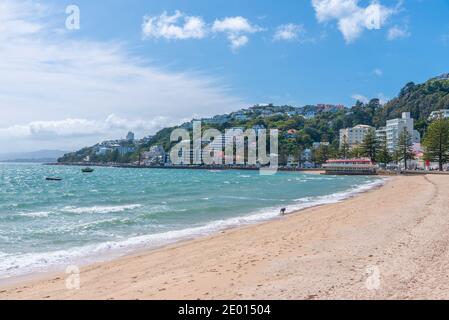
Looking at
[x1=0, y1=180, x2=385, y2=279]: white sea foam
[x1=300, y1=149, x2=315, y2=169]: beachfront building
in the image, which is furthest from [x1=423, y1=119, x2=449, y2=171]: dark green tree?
[x1=0, y1=180, x2=385, y2=279]: white sea foam

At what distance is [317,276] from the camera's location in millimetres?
8211

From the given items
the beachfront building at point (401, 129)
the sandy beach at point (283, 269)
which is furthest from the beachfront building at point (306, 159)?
the sandy beach at point (283, 269)

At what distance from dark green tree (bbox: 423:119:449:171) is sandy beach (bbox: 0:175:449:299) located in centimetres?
7434

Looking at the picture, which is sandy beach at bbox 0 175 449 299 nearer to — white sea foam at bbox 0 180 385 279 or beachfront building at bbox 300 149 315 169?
white sea foam at bbox 0 180 385 279

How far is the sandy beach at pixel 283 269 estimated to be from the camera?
7.33m

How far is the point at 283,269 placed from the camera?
900 centimetres

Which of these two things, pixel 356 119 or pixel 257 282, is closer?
pixel 257 282

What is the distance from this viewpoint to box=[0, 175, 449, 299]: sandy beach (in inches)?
289

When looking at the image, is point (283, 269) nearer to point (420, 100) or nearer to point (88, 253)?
point (88, 253)

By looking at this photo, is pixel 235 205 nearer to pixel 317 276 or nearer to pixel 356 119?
pixel 317 276

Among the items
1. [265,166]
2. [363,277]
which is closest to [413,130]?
[265,166]

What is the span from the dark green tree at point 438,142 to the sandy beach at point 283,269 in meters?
74.3
